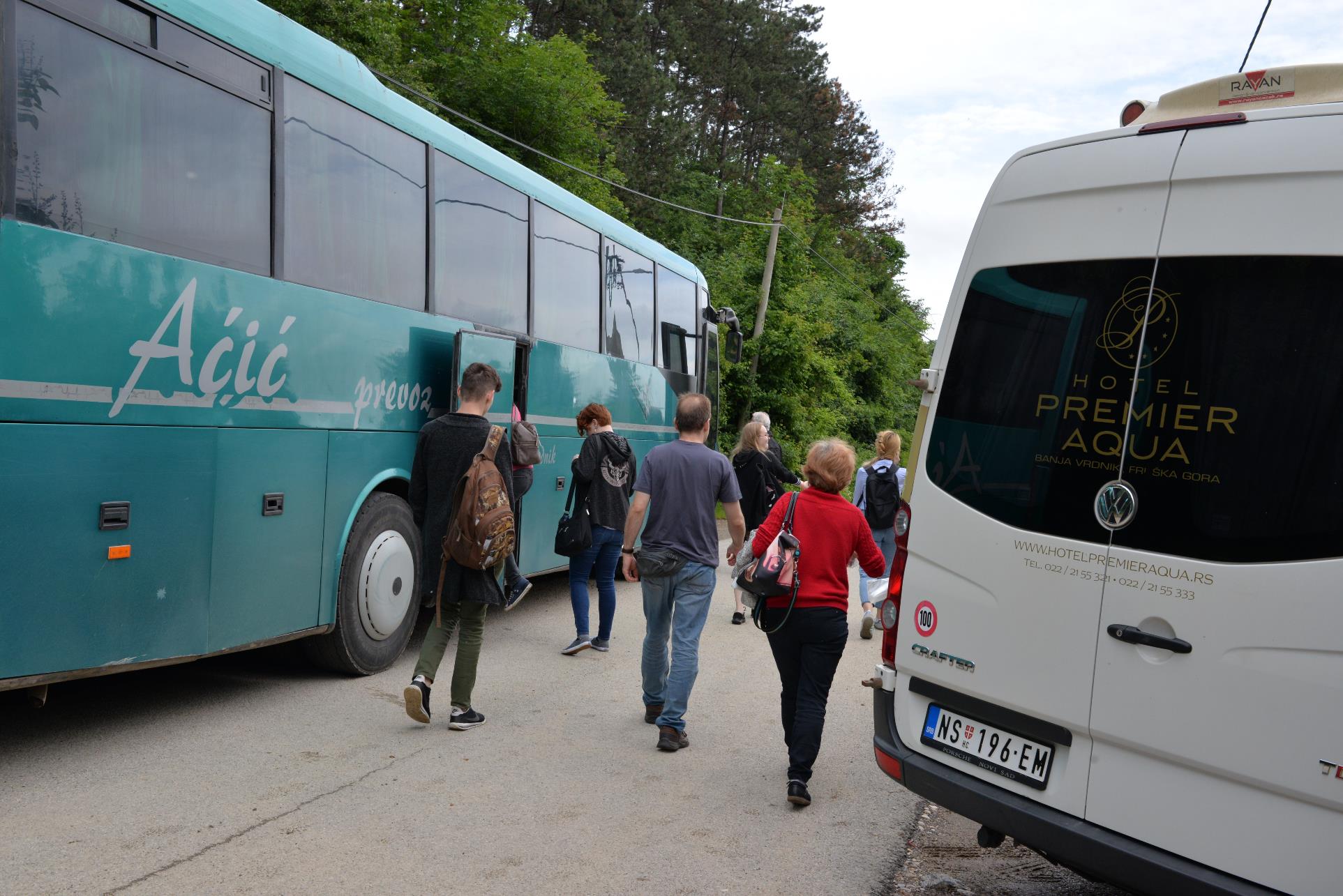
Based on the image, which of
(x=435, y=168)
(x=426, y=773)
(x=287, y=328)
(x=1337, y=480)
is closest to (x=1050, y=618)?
(x=1337, y=480)

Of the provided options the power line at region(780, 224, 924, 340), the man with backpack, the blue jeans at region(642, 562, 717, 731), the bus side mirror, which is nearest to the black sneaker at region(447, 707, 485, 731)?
the man with backpack

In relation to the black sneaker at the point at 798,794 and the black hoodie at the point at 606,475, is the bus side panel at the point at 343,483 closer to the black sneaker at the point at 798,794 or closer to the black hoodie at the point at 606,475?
the black hoodie at the point at 606,475

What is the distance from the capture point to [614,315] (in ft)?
35.2

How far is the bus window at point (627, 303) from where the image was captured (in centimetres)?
1062

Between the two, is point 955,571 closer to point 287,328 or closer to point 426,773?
point 426,773

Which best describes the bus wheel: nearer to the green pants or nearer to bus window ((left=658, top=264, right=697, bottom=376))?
the green pants

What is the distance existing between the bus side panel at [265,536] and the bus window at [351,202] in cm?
96

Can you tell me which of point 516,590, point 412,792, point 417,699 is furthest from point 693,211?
point 412,792

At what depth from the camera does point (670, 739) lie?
5770 millimetres

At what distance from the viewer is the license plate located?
3.58 meters

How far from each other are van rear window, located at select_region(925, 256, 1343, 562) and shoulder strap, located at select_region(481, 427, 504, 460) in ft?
8.44

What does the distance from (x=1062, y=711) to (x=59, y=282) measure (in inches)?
164

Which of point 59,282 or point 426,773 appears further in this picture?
point 426,773

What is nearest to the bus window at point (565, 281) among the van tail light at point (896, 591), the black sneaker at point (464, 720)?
the black sneaker at point (464, 720)
